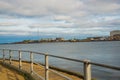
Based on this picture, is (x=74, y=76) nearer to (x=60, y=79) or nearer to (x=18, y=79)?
(x=60, y=79)

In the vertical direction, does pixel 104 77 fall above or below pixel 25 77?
below

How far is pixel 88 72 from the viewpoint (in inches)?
211

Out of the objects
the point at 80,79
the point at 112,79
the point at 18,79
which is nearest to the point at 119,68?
the point at 18,79

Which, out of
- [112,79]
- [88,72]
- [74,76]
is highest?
[88,72]

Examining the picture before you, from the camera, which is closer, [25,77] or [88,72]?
[88,72]

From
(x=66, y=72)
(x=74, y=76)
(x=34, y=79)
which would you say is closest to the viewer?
(x=34, y=79)

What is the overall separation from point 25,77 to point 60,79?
5.76 ft

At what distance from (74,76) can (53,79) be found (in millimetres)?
1860

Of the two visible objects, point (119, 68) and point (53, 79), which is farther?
point (53, 79)

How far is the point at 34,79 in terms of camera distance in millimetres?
10695

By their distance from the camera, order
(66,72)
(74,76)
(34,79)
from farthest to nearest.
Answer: (66,72)
(74,76)
(34,79)

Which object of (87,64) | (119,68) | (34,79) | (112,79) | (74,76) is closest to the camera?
(119,68)

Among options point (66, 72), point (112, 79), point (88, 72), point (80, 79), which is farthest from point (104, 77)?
point (88, 72)

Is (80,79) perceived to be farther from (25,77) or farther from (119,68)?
(119,68)
